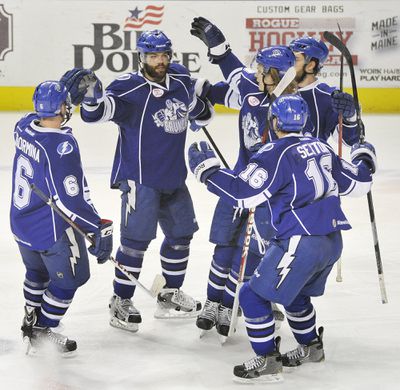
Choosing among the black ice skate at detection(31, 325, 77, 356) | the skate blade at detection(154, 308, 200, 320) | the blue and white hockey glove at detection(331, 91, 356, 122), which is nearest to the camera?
the black ice skate at detection(31, 325, 77, 356)

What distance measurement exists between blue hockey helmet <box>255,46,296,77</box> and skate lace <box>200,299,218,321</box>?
3.57 ft

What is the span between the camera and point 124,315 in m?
4.43

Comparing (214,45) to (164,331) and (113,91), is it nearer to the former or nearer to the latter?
(113,91)

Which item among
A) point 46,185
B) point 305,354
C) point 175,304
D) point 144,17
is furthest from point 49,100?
point 144,17

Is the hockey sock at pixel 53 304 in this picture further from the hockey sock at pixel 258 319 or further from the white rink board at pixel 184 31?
the white rink board at pixel 184 31

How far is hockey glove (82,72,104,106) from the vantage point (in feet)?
13.5

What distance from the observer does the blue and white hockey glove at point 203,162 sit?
3666mm

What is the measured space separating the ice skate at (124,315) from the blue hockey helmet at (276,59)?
1.24m

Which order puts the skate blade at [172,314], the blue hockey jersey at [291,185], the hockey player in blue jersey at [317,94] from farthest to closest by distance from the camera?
the skate blade at [172,314], the hockey player in blue jersey at [317,94], the blue hockey jersey at [291,185]

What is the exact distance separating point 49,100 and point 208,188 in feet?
2.34

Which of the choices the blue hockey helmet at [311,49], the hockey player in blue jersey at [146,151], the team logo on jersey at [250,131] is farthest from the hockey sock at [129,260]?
the blue hockey helmet at [311,49]

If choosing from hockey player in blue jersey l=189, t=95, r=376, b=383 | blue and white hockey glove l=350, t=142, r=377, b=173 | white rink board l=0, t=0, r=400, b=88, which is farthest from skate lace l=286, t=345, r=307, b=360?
white rink board l=0, t=0, r=400, b=88

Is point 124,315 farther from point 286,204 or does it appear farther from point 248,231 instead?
point 286,204

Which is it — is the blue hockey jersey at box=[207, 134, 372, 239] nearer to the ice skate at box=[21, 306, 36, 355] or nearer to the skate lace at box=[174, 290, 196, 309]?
the ice skate at box=[21, 306, 36, 355]
